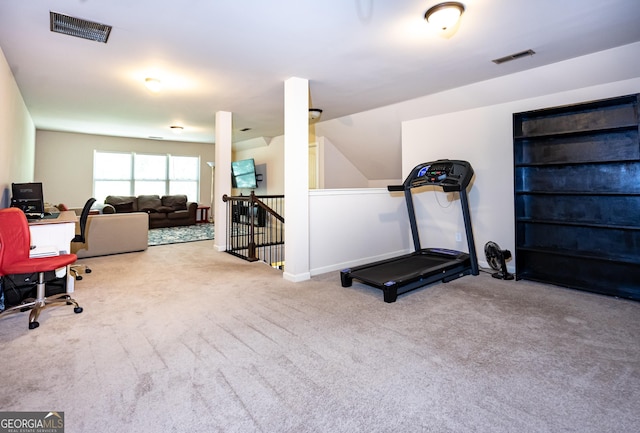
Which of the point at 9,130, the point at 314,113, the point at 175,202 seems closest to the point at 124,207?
the point at 175,202

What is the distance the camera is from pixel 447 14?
2.35m

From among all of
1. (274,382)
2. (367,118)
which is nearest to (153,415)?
(274,382)

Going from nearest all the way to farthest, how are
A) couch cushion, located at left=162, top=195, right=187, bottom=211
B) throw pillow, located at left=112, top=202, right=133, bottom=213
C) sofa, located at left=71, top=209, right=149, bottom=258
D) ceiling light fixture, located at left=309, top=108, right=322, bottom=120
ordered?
1. sofa, located at left=71, top=209, right=149, bottom=258
2. ceiling light fixture, located at left=309, top=108, right=322, bottom=120
3. throw pillow, located at left=112, top=202, right=133, bottom=213
4. couch cushion, located at left=162, top=195, right=187, bottom=211

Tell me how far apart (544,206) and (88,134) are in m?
9.95

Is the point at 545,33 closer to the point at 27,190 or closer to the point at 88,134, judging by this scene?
the point at 27,190

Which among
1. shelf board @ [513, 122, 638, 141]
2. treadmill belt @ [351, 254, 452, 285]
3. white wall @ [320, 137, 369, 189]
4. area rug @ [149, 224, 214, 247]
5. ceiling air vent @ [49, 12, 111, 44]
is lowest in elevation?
treadmill belt @ [351, 254, 452, 285]

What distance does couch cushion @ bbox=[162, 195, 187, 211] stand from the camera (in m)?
8.84

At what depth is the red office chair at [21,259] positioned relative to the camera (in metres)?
2.54

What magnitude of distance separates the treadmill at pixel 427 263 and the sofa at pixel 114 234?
3881mm

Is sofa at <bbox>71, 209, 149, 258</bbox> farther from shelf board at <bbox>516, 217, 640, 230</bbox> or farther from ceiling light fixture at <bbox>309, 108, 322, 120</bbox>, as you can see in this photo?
shelf board at <bbox>516, 217, 640, 230</bbox>

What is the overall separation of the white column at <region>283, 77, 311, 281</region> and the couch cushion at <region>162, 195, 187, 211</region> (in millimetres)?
6119

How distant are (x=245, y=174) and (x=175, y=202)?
2221 mm

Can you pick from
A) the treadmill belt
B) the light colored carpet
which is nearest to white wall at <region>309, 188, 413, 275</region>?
the treadmill belt

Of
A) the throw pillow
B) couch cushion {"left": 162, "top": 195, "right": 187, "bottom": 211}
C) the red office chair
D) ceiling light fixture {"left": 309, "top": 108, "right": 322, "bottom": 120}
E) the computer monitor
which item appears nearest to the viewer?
the red office chair
